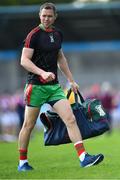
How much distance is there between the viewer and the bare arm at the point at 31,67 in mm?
12523

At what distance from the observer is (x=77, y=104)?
13.5m

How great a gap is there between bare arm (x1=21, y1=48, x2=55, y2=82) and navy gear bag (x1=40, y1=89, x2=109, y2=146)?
3.08ft

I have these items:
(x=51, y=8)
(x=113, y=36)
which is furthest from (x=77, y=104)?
(x=113, y=36)

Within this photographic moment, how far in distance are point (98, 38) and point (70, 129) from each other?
31.6m

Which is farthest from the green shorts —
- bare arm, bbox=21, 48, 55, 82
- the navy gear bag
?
the navy gear bag

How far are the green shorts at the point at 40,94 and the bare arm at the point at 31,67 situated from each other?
325 millimetres

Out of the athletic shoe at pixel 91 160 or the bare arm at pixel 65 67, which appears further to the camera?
the bare arm at pixel 65 67

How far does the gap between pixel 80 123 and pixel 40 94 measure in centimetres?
82

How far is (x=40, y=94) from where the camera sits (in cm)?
1298

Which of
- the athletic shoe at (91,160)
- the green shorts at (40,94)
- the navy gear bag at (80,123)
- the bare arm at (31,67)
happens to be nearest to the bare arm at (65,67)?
the navy gear bag at (80,123)

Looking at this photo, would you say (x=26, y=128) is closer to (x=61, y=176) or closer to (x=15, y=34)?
(x=61, y=176)

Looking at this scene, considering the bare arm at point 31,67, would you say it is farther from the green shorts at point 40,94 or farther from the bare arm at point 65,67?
the bare arm at point 65,67

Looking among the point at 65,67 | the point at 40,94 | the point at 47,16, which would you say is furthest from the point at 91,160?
the point at 47,16

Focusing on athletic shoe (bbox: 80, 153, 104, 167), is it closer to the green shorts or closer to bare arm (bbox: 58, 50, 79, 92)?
the green shorts
